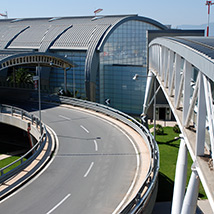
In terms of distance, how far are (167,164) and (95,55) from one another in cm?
2327

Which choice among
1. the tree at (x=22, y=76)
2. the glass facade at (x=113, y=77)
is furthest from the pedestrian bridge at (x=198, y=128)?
the tree at (x=22, y=76)

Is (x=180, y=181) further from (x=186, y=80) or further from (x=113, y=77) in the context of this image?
(x=113, y=77)

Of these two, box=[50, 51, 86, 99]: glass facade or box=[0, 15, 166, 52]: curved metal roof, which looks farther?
box=[0, 15, 166, 52]: curved metal roof

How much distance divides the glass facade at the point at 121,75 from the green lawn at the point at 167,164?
28.1 feet

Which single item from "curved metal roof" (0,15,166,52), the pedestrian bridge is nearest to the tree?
"curved metal roof" (0,15,166,52)

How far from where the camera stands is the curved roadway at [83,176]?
1612 cm

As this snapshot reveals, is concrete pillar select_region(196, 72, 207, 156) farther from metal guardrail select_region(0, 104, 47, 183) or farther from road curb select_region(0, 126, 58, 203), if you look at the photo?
metal guardrail select_region(0, 104, 47, 183)

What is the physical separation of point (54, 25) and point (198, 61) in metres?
52.2

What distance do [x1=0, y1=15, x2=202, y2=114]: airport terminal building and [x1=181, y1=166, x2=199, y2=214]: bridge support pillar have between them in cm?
3545

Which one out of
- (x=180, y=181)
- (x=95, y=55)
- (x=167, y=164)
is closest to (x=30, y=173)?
(x=180, y=181)

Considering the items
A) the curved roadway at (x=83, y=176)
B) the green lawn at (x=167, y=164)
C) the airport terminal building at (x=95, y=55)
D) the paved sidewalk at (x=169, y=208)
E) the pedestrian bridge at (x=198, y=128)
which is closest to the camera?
the pedestrian bridge at (x=198, y=128)

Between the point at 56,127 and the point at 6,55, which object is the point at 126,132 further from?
the point at 6,55

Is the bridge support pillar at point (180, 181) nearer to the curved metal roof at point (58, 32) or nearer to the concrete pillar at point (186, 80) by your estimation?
the concrete pillar at point (186, 80)

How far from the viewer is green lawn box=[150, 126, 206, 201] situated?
2509 cm
